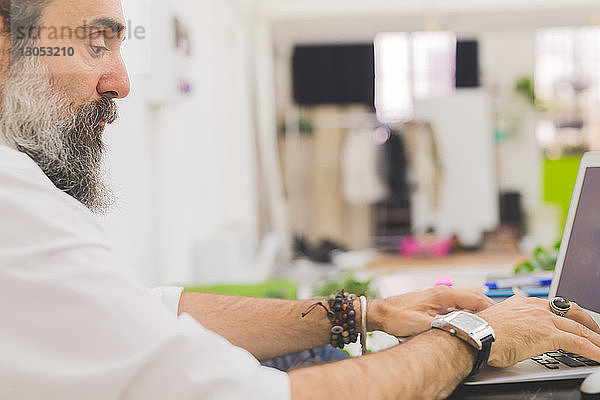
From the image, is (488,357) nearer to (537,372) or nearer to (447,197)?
(537,372)

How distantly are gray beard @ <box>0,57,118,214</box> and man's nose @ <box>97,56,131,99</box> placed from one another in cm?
2

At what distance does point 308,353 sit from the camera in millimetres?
1337

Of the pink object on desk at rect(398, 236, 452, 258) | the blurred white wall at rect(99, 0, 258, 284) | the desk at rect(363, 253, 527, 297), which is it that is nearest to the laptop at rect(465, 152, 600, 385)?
the blurred white wall at rect(99, 0, 258, 284)

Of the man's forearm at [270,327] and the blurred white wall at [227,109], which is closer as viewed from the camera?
the man's forearm at [270,327]

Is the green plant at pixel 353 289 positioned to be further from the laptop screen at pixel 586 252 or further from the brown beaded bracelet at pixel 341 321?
the laptop screen at pixel 586 252

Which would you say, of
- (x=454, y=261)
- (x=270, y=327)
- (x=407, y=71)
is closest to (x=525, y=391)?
(x=270, y=327)

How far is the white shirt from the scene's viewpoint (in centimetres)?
74

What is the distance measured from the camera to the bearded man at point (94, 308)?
29.4 inches

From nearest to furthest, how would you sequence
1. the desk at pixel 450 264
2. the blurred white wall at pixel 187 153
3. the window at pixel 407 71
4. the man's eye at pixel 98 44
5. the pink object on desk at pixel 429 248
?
the man's eye at pixel 98 44 < the blurred white wall at pixel 187 153 < the desk at pixel 450 264 < the pink object on desk at pixel 429 248 < the window at pixel 407 71

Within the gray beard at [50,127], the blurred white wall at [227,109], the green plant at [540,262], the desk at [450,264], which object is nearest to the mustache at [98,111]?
the gray beard at [50,127]

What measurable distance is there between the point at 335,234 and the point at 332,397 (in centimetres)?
704

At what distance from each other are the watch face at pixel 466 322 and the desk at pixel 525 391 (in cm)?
9

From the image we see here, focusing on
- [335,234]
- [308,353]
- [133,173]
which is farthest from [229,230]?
[335,234]

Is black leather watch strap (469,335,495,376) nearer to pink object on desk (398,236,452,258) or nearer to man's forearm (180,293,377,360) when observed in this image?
man's forearm (180,293,377,360)
